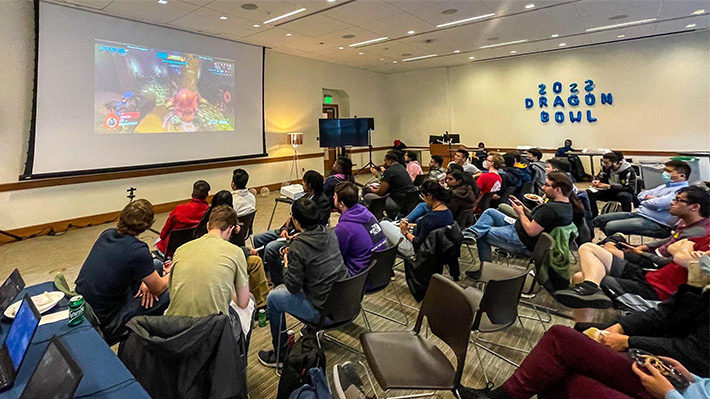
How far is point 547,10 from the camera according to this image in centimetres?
594

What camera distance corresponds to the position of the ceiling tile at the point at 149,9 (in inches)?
201

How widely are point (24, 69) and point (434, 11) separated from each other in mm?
6295

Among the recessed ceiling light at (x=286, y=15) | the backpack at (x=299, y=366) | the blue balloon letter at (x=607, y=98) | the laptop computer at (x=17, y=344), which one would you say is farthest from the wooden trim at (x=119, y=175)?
the blue balloon letter at (x=607, y=98)

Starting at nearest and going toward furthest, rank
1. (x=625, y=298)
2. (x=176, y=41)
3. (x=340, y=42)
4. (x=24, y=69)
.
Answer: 1. (x=625, y=298)
2. (x=24, y=69)
3. (x=176, y=41)
4. (x=340, y=42)

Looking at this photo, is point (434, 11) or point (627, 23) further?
point (627, 23)

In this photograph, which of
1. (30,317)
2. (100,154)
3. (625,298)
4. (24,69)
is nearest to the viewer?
(30,317)

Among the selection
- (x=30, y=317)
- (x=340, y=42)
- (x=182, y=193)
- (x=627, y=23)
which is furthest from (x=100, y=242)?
(x=627, y=23)

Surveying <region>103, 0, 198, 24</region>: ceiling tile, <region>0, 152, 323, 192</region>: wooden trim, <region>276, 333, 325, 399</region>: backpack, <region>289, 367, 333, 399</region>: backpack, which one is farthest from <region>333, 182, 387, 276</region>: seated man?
<region>0, 152, 323, 192</region>: wooden trim

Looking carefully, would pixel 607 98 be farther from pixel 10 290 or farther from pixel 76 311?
pixel 10 290

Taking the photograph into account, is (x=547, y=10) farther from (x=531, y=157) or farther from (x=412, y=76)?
(x=412, y=76)

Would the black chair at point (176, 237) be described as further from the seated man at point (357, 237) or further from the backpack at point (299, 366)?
the backpack at point (299, 366)

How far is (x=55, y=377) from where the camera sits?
3.54 ft

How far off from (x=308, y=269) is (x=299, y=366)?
1.81ft

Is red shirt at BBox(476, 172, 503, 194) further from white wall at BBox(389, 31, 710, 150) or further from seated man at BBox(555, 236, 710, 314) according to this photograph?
white wall at BBox(389, 31, 710, 150)
